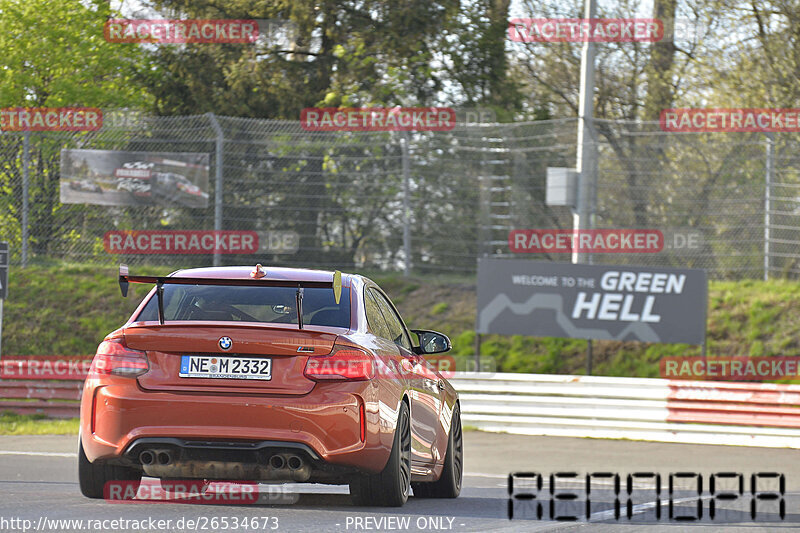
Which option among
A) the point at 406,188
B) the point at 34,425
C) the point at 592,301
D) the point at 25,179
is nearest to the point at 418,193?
the point at 406,188

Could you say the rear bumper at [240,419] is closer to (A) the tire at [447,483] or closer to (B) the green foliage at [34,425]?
(A) the tire at [447,483]

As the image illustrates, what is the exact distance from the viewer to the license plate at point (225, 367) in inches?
272

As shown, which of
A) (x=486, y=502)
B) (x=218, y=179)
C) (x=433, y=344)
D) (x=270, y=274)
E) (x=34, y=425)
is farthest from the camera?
(x=218, y=179)

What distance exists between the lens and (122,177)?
21.7m

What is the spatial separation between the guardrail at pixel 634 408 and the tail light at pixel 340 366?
9958 mm

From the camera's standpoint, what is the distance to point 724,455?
1490 centimetres

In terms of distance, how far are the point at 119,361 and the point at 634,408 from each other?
35.6 feet

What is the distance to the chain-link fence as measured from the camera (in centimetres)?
1889

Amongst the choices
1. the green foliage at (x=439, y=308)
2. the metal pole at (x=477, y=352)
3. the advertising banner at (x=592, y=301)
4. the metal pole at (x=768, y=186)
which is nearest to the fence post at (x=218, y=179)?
the green foliage at (x=439, y=308)

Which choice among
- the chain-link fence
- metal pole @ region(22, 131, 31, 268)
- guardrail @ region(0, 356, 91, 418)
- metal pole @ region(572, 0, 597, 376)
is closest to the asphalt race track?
guardrail @ region(0, 356, 91, 418)

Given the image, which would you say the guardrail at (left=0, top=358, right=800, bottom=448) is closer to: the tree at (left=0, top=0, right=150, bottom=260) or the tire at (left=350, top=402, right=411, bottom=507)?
the tire at (left=350, top=402, right=411, bottom=507)

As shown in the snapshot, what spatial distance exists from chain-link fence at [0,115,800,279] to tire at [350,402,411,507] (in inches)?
487

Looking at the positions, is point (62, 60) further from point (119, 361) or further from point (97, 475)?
point (119, 361)

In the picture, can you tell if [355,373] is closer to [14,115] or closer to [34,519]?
[34,519]
